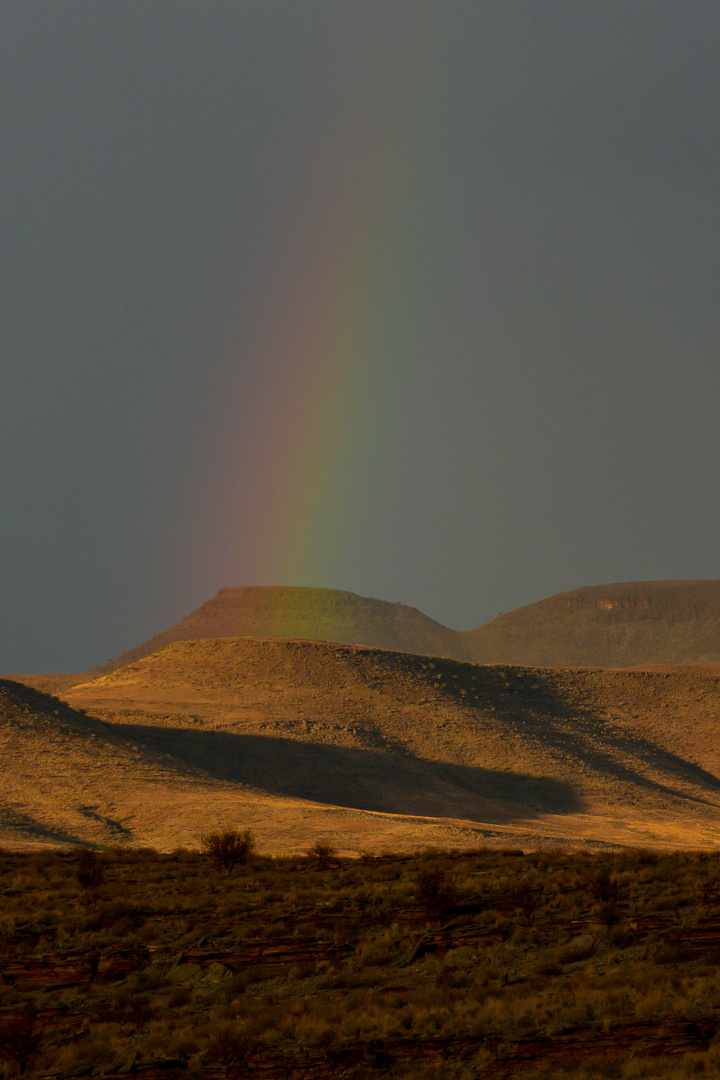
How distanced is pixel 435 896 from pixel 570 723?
257ft

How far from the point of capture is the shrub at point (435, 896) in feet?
73.4

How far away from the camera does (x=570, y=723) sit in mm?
98500

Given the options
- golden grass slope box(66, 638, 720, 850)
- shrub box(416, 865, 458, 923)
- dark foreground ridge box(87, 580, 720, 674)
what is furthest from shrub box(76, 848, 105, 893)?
dark foreground ridge box(87, 580, 720, 674)

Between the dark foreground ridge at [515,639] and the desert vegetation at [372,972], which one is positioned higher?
the dark foreground ridge at [515,639]

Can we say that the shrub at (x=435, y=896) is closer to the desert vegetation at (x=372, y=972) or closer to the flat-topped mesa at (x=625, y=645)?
the desert vegetation at (x=372, y=972)

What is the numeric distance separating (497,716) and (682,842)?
36820mm

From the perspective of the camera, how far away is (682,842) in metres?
60.1

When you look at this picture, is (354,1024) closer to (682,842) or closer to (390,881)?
(390,881)

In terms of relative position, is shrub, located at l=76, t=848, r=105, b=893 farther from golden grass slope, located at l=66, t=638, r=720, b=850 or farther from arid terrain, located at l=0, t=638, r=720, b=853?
golden grass slope, located at l=66, t=638, r=720, b=850

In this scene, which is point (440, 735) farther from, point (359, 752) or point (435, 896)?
point (435, 896)

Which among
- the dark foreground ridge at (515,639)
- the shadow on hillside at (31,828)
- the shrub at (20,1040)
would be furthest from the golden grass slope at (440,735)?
the dark foreground ridge at (515,639)

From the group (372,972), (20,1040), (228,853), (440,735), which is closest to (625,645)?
(440,735)

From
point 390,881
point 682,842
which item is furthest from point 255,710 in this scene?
point 390,881

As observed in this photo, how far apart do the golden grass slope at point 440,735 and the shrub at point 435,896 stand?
91.7 feet
